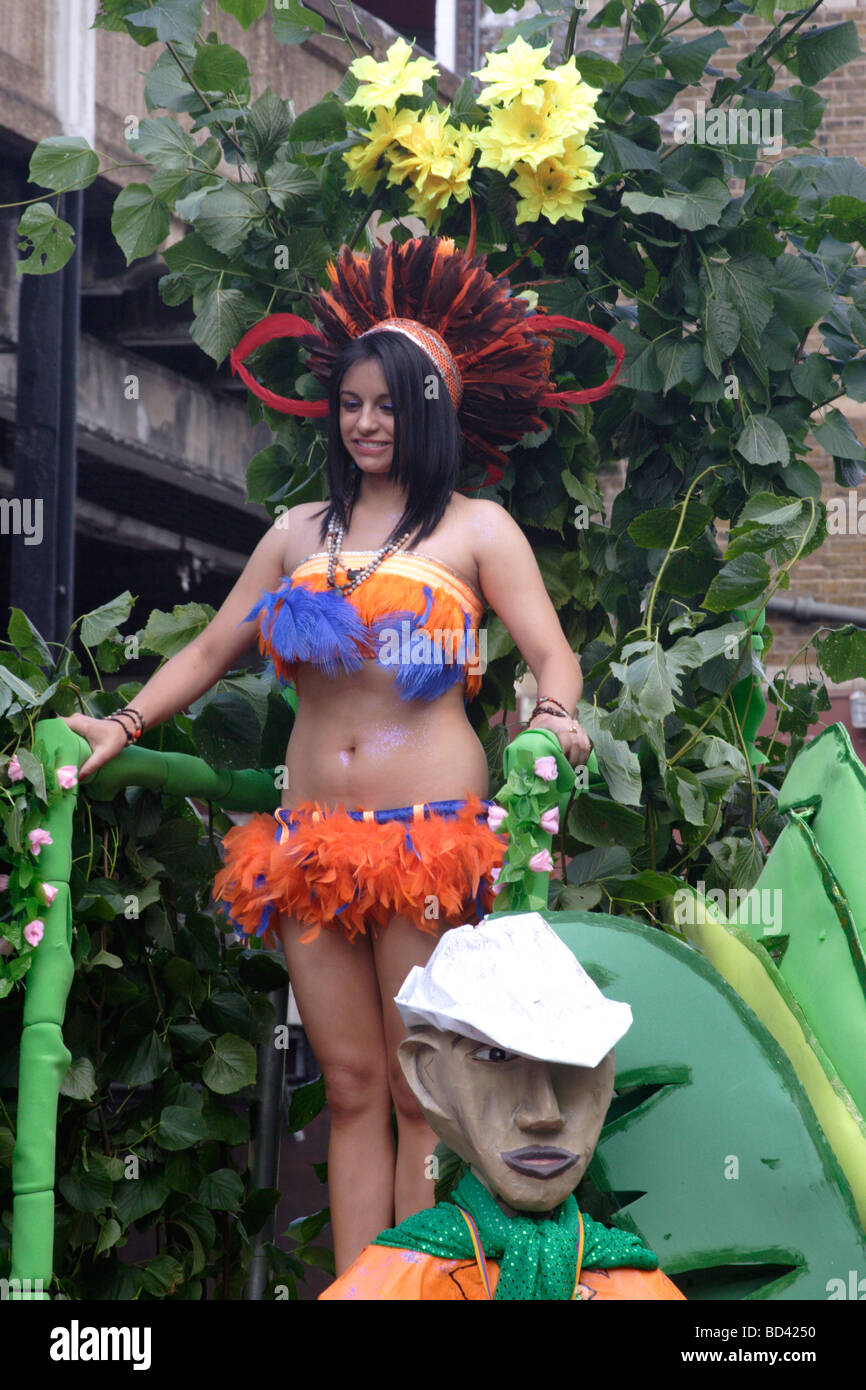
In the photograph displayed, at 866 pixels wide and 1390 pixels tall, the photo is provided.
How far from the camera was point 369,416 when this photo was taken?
2.45 metres

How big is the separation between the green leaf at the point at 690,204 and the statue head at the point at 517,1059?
171 centimetres

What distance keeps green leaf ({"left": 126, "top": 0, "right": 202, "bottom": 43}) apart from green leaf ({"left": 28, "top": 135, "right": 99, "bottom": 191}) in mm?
270

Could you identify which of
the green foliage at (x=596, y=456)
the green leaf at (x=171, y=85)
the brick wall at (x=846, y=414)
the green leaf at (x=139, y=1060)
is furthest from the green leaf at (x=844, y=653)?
the brick wall at (x=846, y=414)

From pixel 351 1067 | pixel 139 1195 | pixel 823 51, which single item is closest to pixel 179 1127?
pixel 139 1195

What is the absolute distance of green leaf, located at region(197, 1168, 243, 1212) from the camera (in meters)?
2.59

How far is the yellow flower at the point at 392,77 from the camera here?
115 inches

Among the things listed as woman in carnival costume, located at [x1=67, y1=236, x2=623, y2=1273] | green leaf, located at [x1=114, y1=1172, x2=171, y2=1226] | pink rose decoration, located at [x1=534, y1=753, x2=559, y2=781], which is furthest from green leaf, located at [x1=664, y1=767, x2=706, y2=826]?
green leaf, located at [x1=114, y1=1172, x2=171, y2=1226]

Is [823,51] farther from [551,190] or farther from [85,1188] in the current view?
[85,1188]

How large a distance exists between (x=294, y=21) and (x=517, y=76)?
23.7 inches

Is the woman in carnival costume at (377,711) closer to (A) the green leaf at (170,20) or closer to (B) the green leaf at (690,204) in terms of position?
(B) the green leaf at (690,204)


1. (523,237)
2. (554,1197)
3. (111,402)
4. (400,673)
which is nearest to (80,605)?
(111,402)

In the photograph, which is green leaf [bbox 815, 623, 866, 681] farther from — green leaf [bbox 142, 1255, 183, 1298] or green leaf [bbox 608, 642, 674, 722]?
green leaf [bbox 142, 1255, 183, 1298]

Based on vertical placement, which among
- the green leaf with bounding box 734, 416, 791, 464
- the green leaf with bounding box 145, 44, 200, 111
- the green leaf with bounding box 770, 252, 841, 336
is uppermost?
the green leaf with bounding box 145, 44, 200, 111
